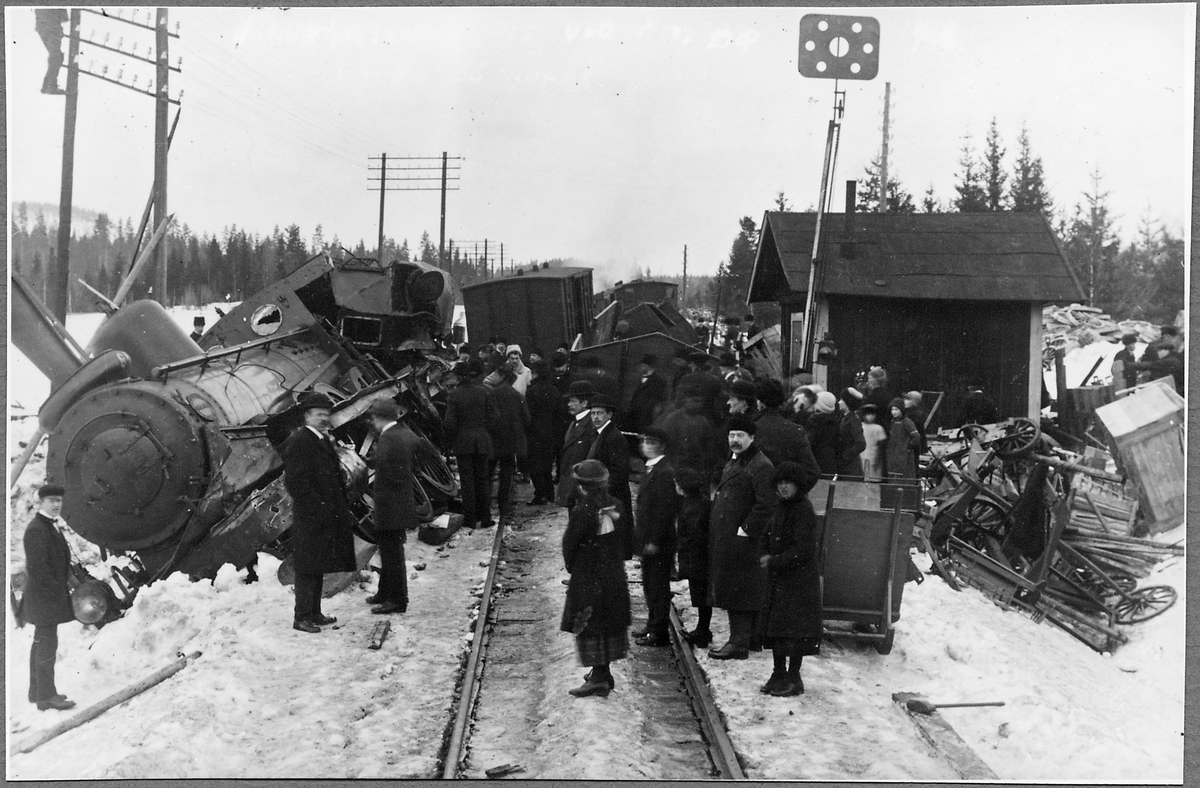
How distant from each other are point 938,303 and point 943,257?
574 mm

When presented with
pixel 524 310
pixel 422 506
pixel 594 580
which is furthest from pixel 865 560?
pixel 524 310

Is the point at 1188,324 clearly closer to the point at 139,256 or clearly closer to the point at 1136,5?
the point at 1136,5

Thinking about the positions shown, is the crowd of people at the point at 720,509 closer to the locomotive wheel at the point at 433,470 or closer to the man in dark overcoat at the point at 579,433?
the man in dark overcoat at the point at 579,433

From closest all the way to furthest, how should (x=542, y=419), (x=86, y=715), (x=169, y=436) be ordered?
1. (x=86, y=715)
2. (x=169, y=436)
3. (x=542, y=419)

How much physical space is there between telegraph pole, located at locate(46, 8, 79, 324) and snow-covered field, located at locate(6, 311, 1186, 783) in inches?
16.5

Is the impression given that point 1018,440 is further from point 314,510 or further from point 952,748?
point 314,510

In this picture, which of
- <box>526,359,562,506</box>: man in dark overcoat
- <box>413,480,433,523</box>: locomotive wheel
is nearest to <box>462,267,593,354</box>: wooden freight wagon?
<box>526,359,562,506</box>: man in dark overcoat

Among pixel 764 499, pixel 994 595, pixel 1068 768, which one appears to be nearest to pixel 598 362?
pixel 994 595

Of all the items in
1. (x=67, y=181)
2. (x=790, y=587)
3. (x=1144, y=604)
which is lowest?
(x=1144, y=604)

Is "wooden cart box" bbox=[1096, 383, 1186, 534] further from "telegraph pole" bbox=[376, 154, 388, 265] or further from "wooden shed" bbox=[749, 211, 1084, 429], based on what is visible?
"telegraph pole" bbox=[376, 154, 388, 265]

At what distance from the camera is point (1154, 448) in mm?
7324

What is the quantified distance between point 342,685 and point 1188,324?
592 centimetres

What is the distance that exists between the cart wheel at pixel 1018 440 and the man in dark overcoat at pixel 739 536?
4801 mm

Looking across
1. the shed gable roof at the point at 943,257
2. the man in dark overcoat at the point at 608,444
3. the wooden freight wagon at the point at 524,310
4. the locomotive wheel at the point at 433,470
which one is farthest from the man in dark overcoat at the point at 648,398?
the wooden freight wagon at the point at 524,310
